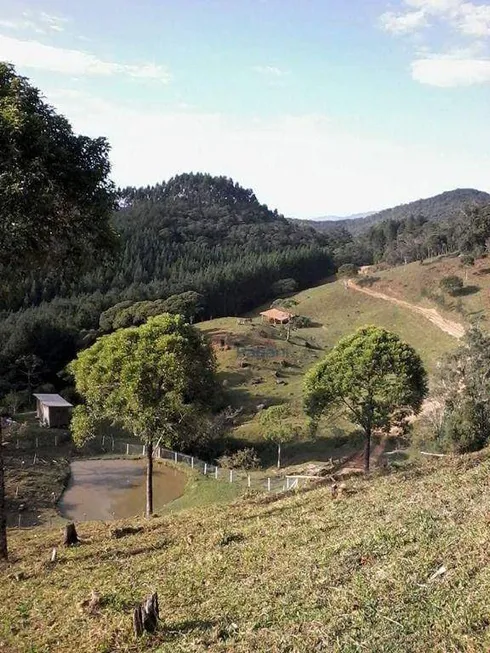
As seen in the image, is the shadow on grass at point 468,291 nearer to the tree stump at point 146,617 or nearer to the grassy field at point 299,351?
the grassy field at point 299,351

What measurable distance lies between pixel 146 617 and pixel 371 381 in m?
23.9

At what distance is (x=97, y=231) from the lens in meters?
14.0

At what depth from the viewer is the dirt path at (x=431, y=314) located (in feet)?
229

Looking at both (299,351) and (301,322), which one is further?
(301,322)

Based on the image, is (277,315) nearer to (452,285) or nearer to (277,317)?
(277,317)

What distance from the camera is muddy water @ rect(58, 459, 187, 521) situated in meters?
28.6

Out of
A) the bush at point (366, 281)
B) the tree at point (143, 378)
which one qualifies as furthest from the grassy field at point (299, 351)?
the tree at point (143, 378)

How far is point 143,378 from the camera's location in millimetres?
22859

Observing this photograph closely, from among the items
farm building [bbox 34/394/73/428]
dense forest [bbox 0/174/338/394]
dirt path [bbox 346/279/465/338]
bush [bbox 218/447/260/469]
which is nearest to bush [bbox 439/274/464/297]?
dirt path [bbox 346/279/465/338]

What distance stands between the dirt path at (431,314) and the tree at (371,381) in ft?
105

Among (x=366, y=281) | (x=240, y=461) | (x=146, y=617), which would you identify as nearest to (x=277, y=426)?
(x=240, y=461)

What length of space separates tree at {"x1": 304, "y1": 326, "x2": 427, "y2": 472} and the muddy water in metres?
9.67

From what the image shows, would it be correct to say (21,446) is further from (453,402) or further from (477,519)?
(477,519)

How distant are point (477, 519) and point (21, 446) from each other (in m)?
34.8
